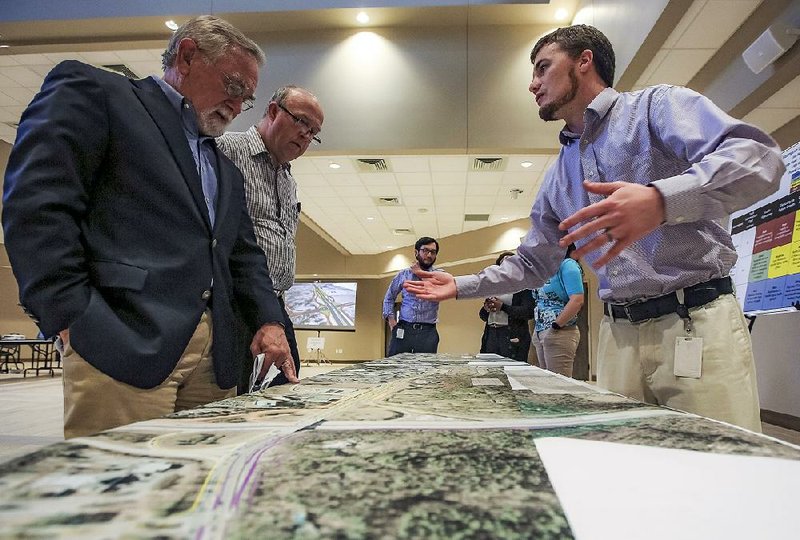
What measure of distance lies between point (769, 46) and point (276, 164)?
2.84m

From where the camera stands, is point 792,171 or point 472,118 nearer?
point 792,171

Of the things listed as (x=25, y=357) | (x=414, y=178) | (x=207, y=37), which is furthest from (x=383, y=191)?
(x=25, y=357)

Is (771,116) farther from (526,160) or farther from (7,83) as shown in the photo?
(7,83)

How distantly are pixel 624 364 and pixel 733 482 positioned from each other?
0.93 meters

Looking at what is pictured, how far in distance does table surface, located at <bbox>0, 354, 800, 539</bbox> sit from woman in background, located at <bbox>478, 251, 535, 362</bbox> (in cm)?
288

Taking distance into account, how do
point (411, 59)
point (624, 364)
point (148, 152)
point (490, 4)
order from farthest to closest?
point (411, 59) → point (490, 4) → point (624, 364) → point (148, 152)

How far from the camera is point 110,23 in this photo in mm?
4219

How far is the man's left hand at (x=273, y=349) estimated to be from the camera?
121cm

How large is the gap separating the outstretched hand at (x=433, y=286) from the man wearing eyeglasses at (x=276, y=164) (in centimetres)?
47

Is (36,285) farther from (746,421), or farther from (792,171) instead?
(792,171)

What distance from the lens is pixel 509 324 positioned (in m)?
3.56

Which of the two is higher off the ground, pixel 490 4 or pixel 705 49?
pixel 490 4

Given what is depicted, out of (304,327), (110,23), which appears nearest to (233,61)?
(110,23)

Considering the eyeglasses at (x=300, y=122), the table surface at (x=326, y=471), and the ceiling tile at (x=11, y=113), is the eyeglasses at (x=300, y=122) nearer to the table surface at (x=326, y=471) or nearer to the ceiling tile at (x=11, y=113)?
the table surface at (x=326, y=471)
